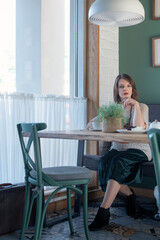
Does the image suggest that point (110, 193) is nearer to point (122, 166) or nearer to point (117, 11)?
point (122, 166)

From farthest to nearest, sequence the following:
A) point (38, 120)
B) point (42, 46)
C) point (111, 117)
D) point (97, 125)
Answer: point (42, 46) → point (38, 120) → point (97, 125) → point (111, 117)

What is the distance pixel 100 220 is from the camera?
8.09 feet

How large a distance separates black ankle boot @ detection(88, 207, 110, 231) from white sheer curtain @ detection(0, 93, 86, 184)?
0.73 metres

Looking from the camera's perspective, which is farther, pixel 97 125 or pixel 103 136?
pixel 97 125

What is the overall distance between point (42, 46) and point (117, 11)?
3.50 feet

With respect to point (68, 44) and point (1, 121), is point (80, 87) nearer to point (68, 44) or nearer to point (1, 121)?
point (68, 44)

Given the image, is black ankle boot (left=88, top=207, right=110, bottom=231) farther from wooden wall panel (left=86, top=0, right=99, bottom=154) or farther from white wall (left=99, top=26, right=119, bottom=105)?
white wall (left=99, top=26, right=119, bottom=105)

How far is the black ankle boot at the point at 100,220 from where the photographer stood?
245cm

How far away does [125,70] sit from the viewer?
12.8ft

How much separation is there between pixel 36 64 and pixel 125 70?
1263 millimetres

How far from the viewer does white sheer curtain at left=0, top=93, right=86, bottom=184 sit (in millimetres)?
2668

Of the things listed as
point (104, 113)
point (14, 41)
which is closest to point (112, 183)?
point (104, 113)

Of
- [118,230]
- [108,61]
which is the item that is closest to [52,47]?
[108,61]

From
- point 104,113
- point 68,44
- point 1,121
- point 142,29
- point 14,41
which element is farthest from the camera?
point 142,29
